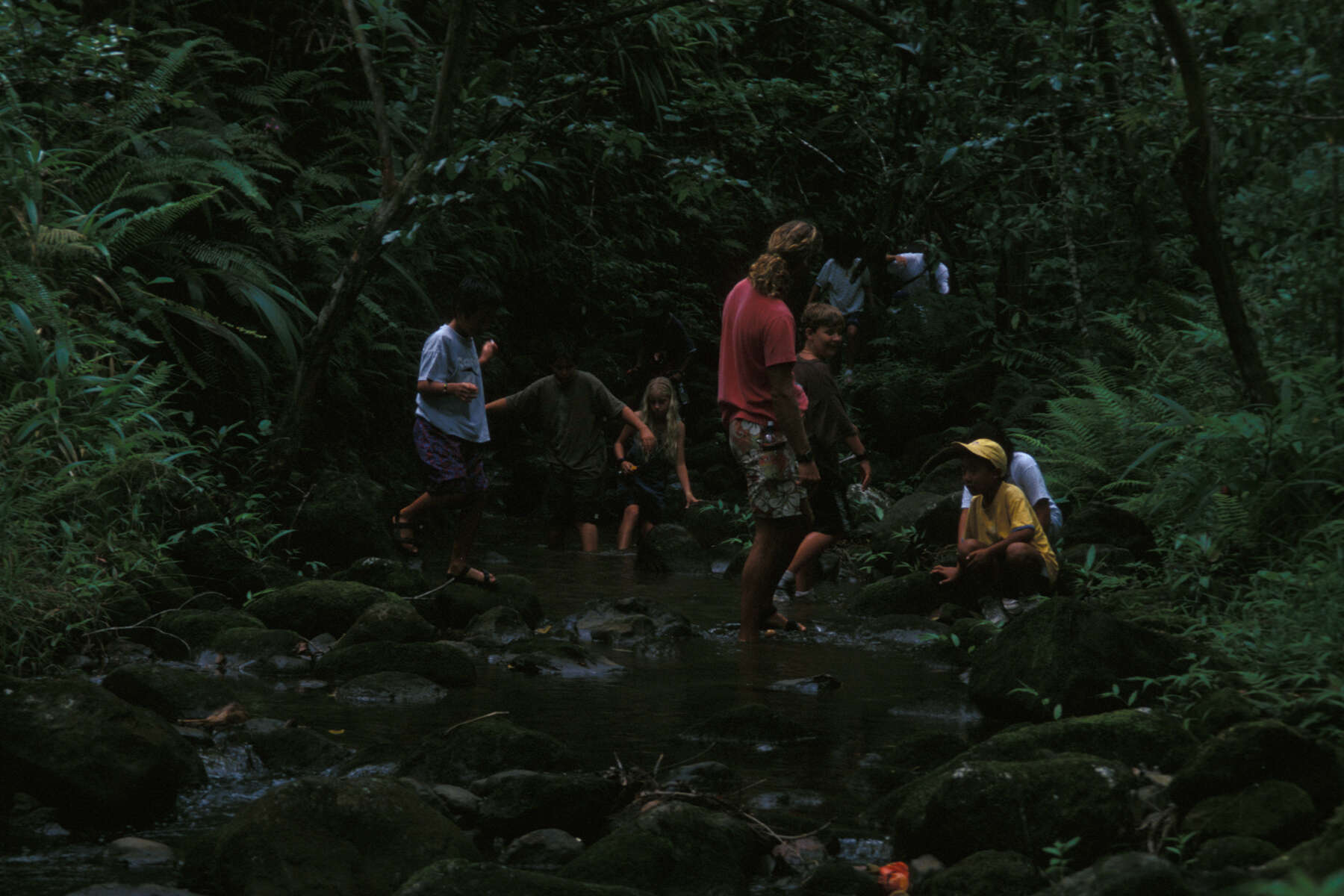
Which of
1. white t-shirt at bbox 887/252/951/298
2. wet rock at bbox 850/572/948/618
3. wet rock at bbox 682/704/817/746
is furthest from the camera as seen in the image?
white t-shirt at bbox 887/252/951/298

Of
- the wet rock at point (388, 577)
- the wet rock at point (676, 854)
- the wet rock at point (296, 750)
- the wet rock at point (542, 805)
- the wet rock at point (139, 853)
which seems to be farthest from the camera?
the wet rock at point (388, 577)

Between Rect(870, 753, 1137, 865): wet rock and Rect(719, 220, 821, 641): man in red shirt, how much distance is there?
3.18m

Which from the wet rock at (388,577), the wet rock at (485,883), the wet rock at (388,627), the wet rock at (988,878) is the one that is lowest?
the wet rock at (388,577)

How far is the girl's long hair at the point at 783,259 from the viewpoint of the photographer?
21.5 ft

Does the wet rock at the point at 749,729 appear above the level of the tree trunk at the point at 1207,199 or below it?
below

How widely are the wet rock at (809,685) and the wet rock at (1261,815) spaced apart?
8.73ft

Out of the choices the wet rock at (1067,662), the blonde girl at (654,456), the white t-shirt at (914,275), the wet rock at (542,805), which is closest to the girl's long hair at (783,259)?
the wet rock at (1067,662)

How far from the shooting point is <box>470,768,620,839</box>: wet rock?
374 cm

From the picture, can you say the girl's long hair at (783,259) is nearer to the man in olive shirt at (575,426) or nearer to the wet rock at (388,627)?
the wet rock at (388,627)

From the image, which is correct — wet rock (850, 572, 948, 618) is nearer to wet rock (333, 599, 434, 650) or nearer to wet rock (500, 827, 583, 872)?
wet rock (333, 599, 434, 650)

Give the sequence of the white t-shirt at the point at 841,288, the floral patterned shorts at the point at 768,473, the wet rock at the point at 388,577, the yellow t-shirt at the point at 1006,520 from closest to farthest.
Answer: the floral patterned shorts at the point at 768,473
the yellow t-shirt at the point at 1006,520
the wet rock at the point at 388,577
the white t-shirt at the point at 841,288

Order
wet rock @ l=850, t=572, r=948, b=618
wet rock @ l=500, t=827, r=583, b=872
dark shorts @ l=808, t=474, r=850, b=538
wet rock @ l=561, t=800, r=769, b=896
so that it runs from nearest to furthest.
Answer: wet rock @ l=561, t=800, r=769, b=896, wet rock @ l=500, t=827, r=583, b=872, wet rock @ l=850, t=572, r=948, b=618, dark shorts @ l=808, t=474, r=850, b=538

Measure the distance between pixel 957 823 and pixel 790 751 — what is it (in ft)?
4.68

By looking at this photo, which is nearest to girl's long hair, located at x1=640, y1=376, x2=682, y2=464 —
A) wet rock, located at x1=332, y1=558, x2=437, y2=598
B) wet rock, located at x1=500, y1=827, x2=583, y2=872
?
wet rock, located at x1=332, y1=558, x2=437, y2=598
